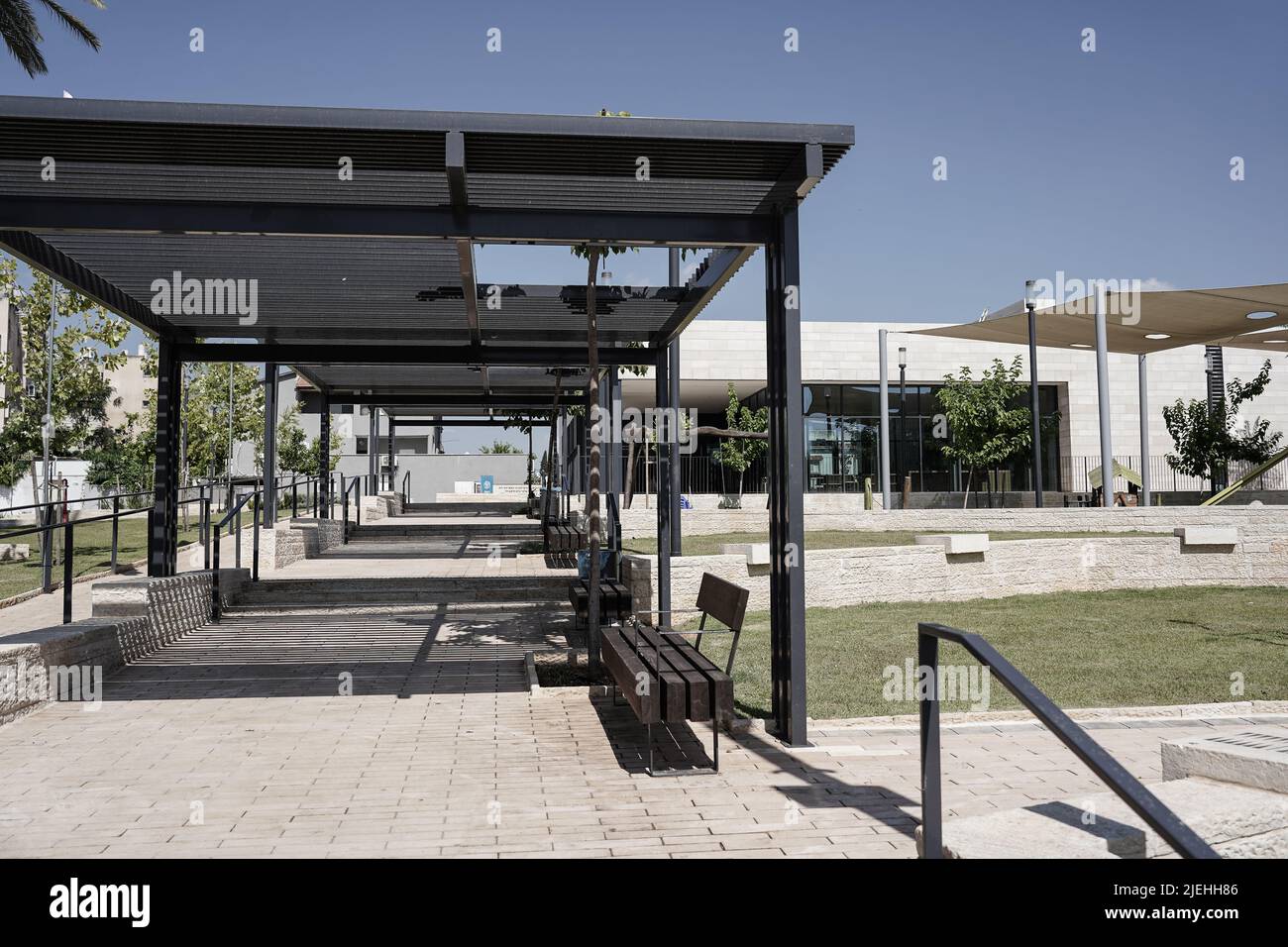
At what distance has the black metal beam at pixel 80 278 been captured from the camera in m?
6.76

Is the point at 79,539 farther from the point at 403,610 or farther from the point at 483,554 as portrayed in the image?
the point at 403,610

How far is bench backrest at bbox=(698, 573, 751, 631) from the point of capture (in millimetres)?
5863

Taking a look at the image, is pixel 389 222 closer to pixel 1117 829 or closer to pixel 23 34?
pixel 1117 829

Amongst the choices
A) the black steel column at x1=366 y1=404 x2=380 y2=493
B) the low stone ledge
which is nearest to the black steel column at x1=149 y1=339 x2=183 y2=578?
the black steel column at x1=366 y1=404 x2=380 y2=493

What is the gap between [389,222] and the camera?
596 cm

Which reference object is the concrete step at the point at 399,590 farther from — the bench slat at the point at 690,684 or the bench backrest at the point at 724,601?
the bench slat at the point at 690,684

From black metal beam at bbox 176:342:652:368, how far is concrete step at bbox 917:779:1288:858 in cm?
818

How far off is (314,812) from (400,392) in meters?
15.1

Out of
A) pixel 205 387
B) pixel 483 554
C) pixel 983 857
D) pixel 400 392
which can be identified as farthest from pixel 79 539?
pixel 983 857

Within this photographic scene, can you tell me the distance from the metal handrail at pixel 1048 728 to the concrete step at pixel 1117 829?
0.69 ft

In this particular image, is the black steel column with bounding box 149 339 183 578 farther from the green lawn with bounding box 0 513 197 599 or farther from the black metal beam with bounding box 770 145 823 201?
the black metal beam with bounding box 770 145 823 201

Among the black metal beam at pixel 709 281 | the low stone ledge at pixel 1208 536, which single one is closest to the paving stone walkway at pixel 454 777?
the black metal beam at pixel 709 281

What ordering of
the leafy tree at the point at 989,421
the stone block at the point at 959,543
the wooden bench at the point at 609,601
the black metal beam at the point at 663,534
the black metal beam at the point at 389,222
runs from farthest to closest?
the leafy tree at the point at 989,421
the stone block at the point at 959,543
the black metal beam at the point at 663,534
the wooden bench at the point at 609,601
the black metal beam at the point at 389,222

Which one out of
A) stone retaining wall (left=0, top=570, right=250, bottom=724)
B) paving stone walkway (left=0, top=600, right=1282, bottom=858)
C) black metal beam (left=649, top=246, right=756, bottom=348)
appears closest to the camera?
paving stone walkway (left=0, top=600, right=1282, bottom=858)
